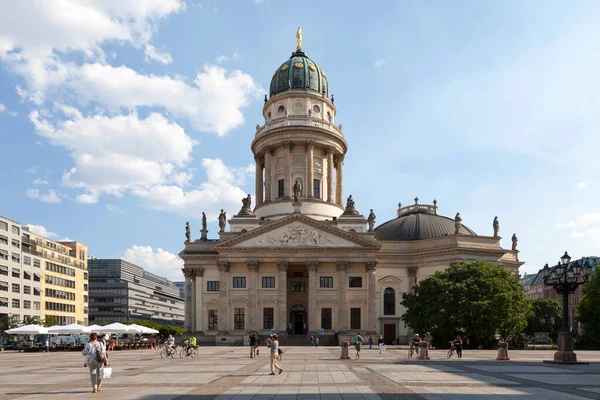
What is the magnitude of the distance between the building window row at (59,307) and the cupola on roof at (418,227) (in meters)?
66.3

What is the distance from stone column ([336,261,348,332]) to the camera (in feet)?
249

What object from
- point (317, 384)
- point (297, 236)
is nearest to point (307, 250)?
point (297, 236)

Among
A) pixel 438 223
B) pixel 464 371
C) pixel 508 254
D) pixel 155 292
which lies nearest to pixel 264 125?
pixel 438 223

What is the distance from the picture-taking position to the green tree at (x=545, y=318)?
317ft

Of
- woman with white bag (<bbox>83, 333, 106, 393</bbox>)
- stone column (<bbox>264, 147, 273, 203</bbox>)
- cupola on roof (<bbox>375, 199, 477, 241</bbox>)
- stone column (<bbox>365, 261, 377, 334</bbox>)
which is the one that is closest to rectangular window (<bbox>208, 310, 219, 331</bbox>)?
stone column (<bbox>264, 147, 273, 203</bbox>)

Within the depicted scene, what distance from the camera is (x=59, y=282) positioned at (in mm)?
122438

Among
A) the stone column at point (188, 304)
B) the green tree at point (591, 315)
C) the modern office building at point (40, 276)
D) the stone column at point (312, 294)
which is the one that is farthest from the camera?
the modern office building at point (40, 276)

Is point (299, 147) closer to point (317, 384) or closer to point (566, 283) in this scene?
point (566, 283)

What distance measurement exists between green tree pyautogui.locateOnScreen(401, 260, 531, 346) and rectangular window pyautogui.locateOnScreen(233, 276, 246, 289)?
2507 centimetres

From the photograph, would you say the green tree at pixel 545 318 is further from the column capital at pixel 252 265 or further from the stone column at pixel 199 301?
the stone column at pixel 199 301

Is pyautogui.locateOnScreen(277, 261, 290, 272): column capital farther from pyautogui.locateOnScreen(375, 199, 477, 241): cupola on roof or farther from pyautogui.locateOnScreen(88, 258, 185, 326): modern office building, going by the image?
pyautogui.locateOnScreen(88, 258, 185, 326): modern office building

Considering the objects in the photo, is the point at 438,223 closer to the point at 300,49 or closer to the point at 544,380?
the point at 300,49

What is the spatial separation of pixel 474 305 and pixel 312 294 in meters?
24.2

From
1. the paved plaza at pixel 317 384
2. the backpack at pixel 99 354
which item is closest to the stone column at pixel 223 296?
the paved plaza at pixel 317 384
